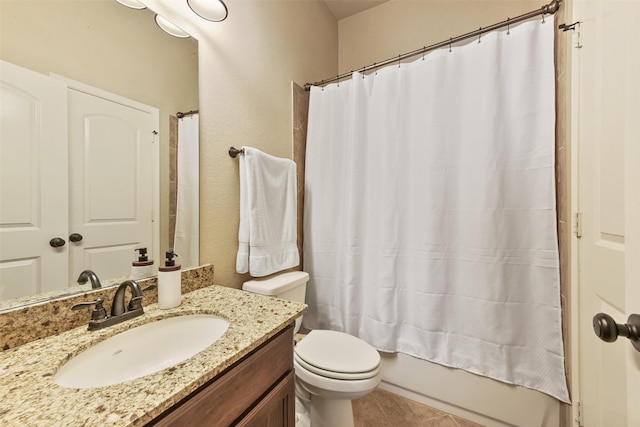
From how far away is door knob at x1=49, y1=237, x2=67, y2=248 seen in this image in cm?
73

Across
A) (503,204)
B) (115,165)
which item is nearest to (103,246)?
(115,165)

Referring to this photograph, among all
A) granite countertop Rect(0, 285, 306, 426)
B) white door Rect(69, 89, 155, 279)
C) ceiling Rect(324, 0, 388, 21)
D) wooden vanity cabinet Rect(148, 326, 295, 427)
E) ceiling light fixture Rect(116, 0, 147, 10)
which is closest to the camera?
granite countertop Rect(0, 285, 306, 426)

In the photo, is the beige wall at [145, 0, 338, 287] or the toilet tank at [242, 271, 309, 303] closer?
the beige wall at [145, 0, 338, 287]

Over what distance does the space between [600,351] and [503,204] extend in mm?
664

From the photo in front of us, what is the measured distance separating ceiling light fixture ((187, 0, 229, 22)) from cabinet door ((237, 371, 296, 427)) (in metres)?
1.39

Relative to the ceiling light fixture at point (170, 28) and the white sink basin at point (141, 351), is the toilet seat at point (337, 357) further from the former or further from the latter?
the ceiling light fixture at point (170, 28)

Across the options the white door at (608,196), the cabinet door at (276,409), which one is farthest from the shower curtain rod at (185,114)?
the white door at (608,196)

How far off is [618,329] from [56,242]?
1384 mm

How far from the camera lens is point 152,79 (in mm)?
967

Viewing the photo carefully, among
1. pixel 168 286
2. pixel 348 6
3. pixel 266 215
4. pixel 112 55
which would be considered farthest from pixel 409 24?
pixel 168 286

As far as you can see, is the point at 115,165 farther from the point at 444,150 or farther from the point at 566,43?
the point at 566,43

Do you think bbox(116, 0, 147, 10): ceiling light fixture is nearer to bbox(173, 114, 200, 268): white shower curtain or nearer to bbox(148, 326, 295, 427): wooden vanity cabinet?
bbox(173, 114, 200, 268): white shower curtain

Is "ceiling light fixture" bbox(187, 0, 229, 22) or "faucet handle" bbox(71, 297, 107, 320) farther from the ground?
"ceiling light fixture" bbox(187, 0, 229, 22)

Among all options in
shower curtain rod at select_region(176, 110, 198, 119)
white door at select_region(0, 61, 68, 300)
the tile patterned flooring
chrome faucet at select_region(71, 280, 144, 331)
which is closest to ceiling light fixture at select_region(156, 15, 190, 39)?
shower curtain rod at select_region(176, 110, 198, 119)
